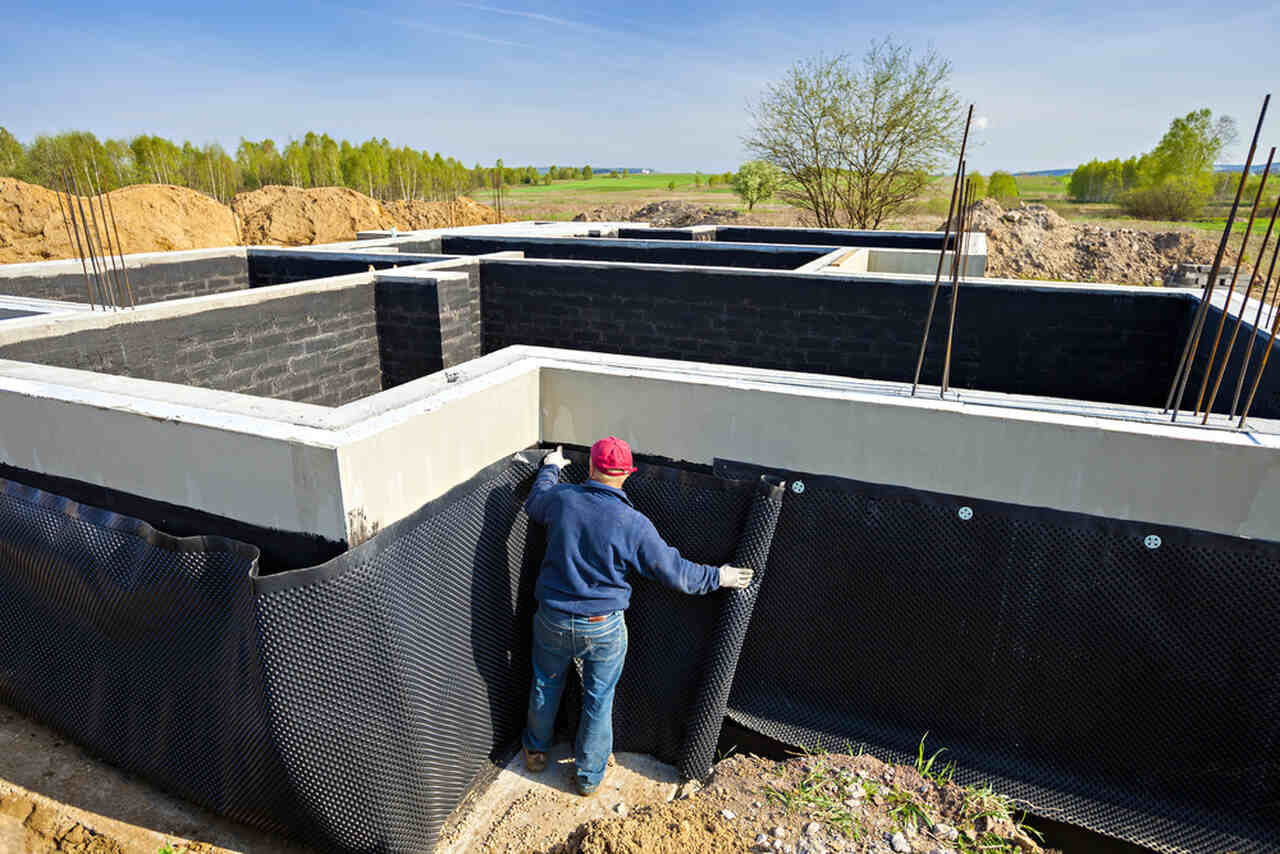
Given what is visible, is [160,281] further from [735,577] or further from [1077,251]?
[1077,251]

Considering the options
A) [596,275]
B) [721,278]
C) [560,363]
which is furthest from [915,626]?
[596,275]

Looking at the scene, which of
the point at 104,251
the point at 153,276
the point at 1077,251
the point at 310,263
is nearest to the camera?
the point at 104,251

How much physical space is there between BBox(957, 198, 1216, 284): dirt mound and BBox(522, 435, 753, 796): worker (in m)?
20.8

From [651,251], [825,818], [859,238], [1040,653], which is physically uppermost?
[859,238]

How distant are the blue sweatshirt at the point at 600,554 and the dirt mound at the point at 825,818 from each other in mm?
1014

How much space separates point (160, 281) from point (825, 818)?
9.31 meters

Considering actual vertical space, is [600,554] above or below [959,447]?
below

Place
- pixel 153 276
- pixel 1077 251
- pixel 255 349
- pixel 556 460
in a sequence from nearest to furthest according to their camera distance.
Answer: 1. pixel 556 460
2. pixel 255 349
3. pixel 153 276
4. pixel 1077 251

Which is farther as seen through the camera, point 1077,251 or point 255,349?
point 1077,251

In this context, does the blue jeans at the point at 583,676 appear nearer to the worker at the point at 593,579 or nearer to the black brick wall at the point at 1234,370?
the worker at the point at 593,579

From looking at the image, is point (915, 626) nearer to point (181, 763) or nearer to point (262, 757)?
point (262, 757)

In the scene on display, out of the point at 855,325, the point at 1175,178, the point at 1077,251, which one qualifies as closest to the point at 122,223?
the point at 855,325

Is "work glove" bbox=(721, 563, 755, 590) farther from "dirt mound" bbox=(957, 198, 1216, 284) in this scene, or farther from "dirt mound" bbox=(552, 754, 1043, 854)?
"dirt mound" bbox=(957, 198, 1216, 284)

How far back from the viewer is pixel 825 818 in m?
3.39
